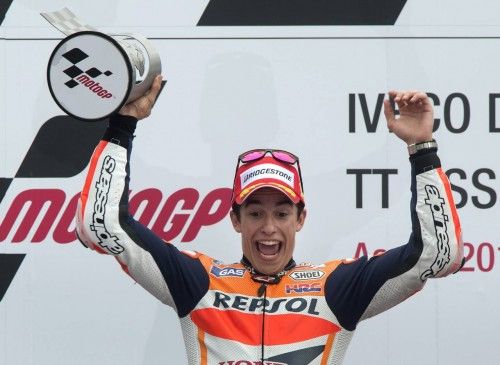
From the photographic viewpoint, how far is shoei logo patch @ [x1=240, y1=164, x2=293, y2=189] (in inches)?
112

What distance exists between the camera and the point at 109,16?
10.5 feet

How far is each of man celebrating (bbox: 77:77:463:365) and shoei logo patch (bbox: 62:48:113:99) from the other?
15 cm

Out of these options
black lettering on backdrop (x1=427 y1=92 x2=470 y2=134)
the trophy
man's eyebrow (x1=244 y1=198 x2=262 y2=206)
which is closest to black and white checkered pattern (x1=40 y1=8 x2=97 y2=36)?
the trophy

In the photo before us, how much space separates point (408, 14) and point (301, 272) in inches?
35.7

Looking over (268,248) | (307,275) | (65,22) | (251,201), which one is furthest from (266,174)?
(65,22)

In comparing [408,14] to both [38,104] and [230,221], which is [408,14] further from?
[38,104]

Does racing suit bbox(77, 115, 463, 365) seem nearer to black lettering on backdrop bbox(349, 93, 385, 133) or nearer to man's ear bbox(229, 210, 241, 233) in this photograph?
man's ear bbox(229, 210, 241, 233)

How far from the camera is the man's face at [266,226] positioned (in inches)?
111

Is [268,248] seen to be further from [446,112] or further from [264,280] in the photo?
[446,112]

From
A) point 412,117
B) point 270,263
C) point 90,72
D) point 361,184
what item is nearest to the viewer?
point 90,72

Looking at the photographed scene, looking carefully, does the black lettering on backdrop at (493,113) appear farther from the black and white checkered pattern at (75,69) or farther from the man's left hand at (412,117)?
the black and white checkered pattern at (75,69)

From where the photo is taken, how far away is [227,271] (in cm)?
289

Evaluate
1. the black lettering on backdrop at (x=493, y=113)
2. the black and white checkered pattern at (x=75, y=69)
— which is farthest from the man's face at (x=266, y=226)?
the black lettering on backdrop at (x=493, y=113)

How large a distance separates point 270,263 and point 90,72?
0.73 m
